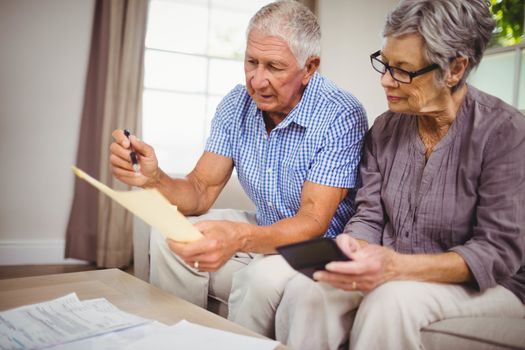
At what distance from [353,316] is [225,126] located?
878 millimetres

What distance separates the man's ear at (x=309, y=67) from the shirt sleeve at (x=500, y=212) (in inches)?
26.5

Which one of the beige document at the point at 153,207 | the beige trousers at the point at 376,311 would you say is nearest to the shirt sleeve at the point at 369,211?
the beige trousers at the point at 376,311

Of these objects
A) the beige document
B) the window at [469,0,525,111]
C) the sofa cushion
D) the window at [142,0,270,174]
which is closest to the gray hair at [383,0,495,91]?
the sofa cushion

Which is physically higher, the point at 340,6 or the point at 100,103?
the point at 340,6

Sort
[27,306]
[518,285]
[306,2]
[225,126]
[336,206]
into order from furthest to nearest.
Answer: [306,2] < [225,126] < [336,206] < [518,285] < [27,306]

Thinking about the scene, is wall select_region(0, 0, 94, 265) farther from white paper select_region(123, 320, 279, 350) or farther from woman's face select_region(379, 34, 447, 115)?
white paper select_region(123, 320, 279, 350)

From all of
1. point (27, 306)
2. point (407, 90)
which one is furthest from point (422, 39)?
point (27, 306)

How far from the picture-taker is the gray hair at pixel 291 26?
154cm

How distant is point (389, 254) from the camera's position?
3.48 feet

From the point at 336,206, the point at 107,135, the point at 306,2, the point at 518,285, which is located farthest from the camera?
the point at 306,2

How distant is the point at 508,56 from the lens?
2.77 meters

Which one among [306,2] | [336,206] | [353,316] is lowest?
[353,316]

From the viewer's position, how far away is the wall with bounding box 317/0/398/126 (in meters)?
3.56

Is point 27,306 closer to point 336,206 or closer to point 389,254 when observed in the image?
point 389,254
